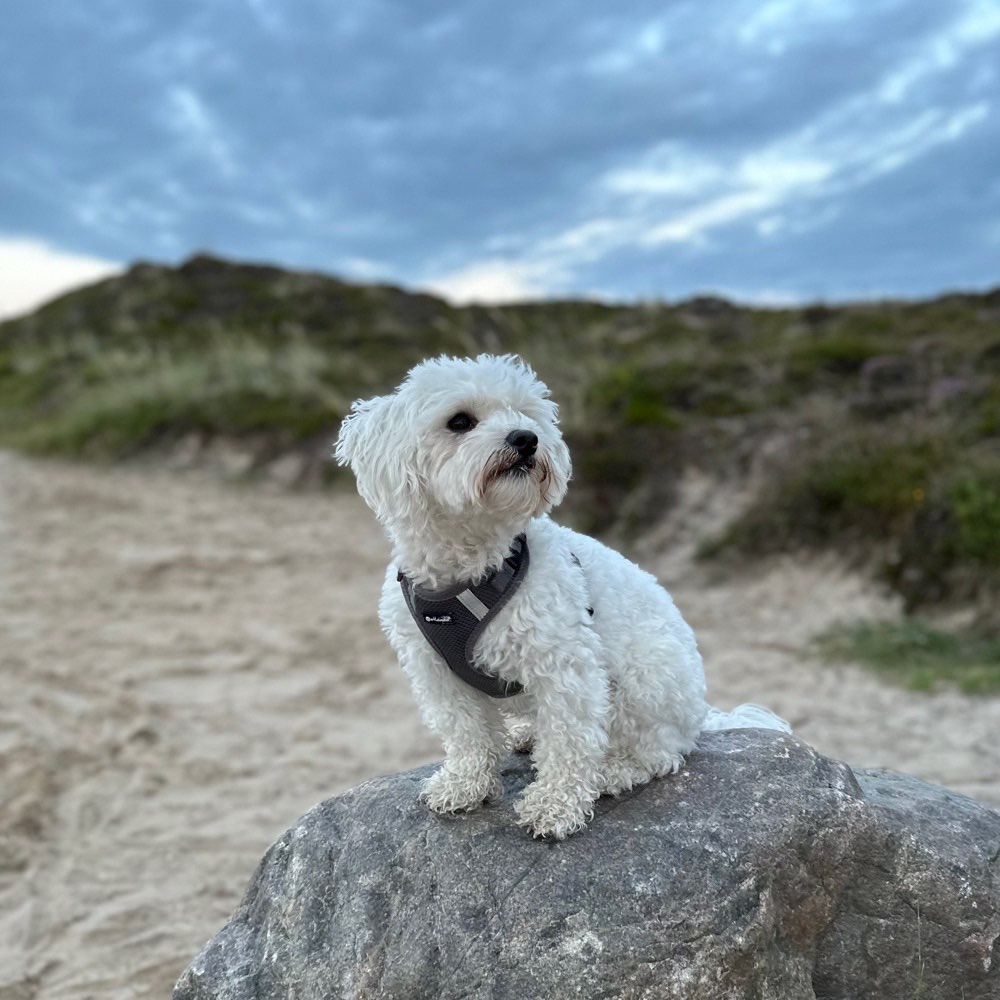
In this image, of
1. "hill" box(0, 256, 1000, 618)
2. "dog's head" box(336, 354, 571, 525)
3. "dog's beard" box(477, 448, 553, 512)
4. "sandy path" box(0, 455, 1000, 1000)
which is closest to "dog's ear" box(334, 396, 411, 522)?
"dog's head" box(336, 354, 571, 525)

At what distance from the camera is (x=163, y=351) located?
79.6ft

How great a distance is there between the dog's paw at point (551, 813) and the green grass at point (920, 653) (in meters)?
5.02

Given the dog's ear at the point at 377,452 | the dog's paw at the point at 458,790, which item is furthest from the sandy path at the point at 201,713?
the dog's ear at the point at 377,452

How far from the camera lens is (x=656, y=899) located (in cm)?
303

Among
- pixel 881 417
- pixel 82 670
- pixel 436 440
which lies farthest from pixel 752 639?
pixel 436 440

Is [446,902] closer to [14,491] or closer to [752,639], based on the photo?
[752,639]

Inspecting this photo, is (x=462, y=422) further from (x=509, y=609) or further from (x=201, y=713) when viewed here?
(x=201, y=713)

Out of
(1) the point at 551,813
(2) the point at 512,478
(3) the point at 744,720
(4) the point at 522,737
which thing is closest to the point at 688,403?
(3) the point at 744,720

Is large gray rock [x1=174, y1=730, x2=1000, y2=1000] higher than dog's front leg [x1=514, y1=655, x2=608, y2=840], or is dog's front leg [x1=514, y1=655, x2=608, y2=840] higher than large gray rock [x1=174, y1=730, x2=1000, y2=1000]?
dog's front leg [x1=514, y1=655, x2=608, y2=840]

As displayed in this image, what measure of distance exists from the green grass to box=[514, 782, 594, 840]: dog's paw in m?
5.02

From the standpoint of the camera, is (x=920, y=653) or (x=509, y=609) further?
(x=920, y=653)

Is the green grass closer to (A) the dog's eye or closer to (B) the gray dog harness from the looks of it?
(B) the gray dog harness

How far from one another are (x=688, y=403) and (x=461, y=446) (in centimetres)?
1045

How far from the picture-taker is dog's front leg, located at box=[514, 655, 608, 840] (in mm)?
3150
